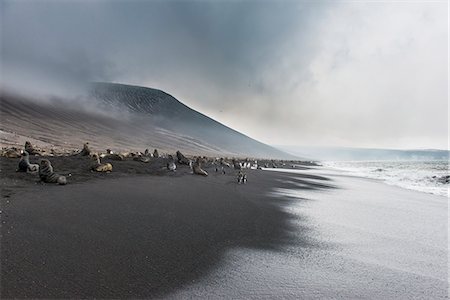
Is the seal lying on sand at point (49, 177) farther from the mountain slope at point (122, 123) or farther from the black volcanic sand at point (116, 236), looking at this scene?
the mountain slope at point (122, 123)

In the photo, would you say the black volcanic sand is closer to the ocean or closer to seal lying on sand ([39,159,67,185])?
seal lying on sand ([39,159,67,185])

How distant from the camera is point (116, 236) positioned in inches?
185

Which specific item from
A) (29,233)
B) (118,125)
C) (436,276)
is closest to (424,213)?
(436,276)

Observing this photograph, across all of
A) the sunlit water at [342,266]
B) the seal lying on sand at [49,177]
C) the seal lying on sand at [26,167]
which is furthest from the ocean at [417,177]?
the seal lying on sand at [26,167]

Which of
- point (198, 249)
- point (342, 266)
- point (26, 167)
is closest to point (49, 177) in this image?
point (26, 167)

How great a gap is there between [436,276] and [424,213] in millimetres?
5622

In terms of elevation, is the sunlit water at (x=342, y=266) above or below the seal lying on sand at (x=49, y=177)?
below

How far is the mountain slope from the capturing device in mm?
39438

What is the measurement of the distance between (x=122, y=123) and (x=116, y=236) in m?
69.7

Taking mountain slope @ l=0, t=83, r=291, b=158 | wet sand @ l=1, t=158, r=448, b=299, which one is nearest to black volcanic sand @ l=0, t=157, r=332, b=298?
wet sand @ l=1, t=158, r=448, b=299

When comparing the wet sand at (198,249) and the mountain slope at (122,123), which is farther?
the mountain slope at (122,123)

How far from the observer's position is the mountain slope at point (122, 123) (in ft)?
129

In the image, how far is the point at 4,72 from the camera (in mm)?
64500

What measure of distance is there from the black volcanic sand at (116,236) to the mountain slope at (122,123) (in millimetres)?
19549
